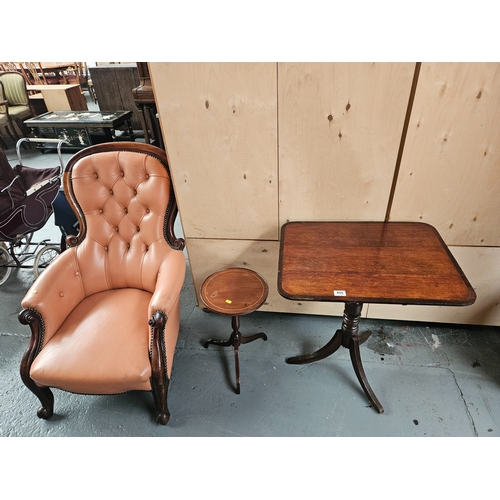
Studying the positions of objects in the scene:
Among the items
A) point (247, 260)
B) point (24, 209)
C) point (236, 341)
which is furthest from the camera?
point (24, 209)

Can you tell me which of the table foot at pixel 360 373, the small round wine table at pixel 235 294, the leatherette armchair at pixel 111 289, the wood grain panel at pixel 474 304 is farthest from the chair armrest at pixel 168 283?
the wood grain panel at pixel 474 304

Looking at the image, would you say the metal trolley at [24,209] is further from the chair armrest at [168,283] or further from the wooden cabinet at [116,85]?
the wooden cabinet at [116,85]

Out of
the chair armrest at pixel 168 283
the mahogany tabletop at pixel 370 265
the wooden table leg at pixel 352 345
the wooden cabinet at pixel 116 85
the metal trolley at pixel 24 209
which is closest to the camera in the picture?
the mahogany tabletop at pixel 370 265

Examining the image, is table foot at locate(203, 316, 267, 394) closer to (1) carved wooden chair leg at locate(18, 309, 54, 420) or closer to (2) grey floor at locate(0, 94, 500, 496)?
(2) grey floor at locate(0, 94, 500, 496)

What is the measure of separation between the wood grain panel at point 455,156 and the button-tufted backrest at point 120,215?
128cm

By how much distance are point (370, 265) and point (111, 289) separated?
142 centimetres

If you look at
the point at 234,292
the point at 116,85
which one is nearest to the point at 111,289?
the point at 234,292

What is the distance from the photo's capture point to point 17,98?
523 centimetres

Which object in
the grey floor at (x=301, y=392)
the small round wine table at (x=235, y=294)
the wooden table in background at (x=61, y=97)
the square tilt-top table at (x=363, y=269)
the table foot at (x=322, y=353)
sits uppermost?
the wooden table in background at (x=61, y=97)

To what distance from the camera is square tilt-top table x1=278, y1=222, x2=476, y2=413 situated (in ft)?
4.28

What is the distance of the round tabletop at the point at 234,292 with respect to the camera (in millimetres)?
1594

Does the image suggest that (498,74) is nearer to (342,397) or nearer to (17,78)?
(342,397)

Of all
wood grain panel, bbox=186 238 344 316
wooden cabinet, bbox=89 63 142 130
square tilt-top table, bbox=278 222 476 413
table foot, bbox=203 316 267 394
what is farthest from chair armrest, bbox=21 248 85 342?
wooden cabinet, bbox=89 63 142 130

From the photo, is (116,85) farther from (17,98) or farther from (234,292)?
(234,292)
